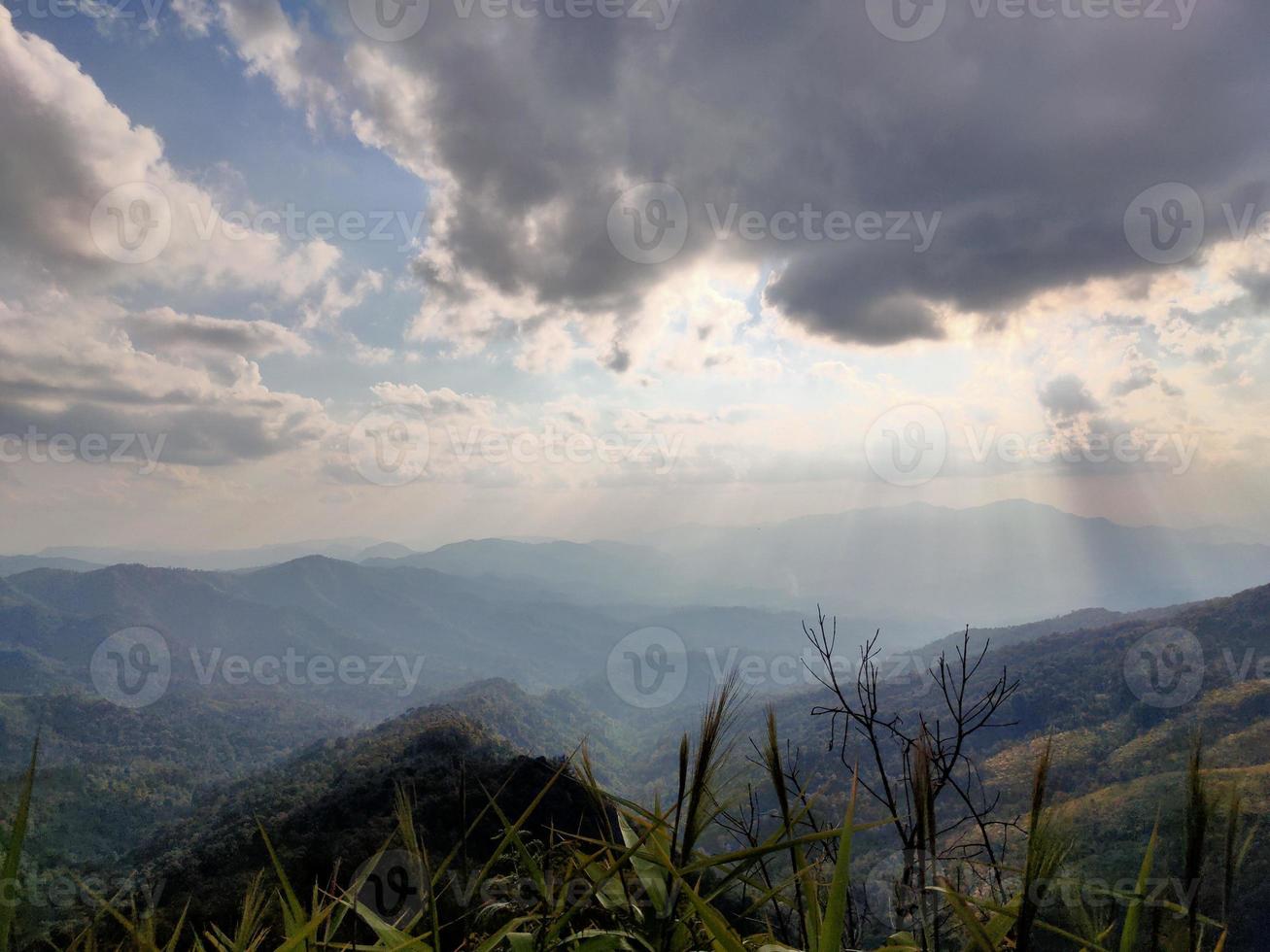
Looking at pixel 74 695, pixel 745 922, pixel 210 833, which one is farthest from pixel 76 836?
pixel 745 922

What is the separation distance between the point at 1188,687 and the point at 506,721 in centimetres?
12157

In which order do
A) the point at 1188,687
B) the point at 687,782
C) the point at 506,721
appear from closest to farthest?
the point at 687,782, the point at 1188,687, the point at 506,721

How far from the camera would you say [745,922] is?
2.45 meters

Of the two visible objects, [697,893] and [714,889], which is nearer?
[697,893]

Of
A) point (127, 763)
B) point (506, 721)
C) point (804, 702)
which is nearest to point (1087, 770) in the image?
point (804, 702)

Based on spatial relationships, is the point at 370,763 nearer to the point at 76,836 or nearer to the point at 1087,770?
the point at 76,836

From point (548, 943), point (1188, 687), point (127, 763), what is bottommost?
point (127, 763)

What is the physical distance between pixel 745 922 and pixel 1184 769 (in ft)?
5.13

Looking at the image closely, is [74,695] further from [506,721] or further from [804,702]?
[804,702]

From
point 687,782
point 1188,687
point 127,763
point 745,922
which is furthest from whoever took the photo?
point 127,763

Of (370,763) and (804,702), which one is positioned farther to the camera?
(804,702)

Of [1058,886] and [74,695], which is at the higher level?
[1058,886]

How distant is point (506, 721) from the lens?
146875 mm

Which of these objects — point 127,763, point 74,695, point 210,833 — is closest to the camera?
point 210,833
